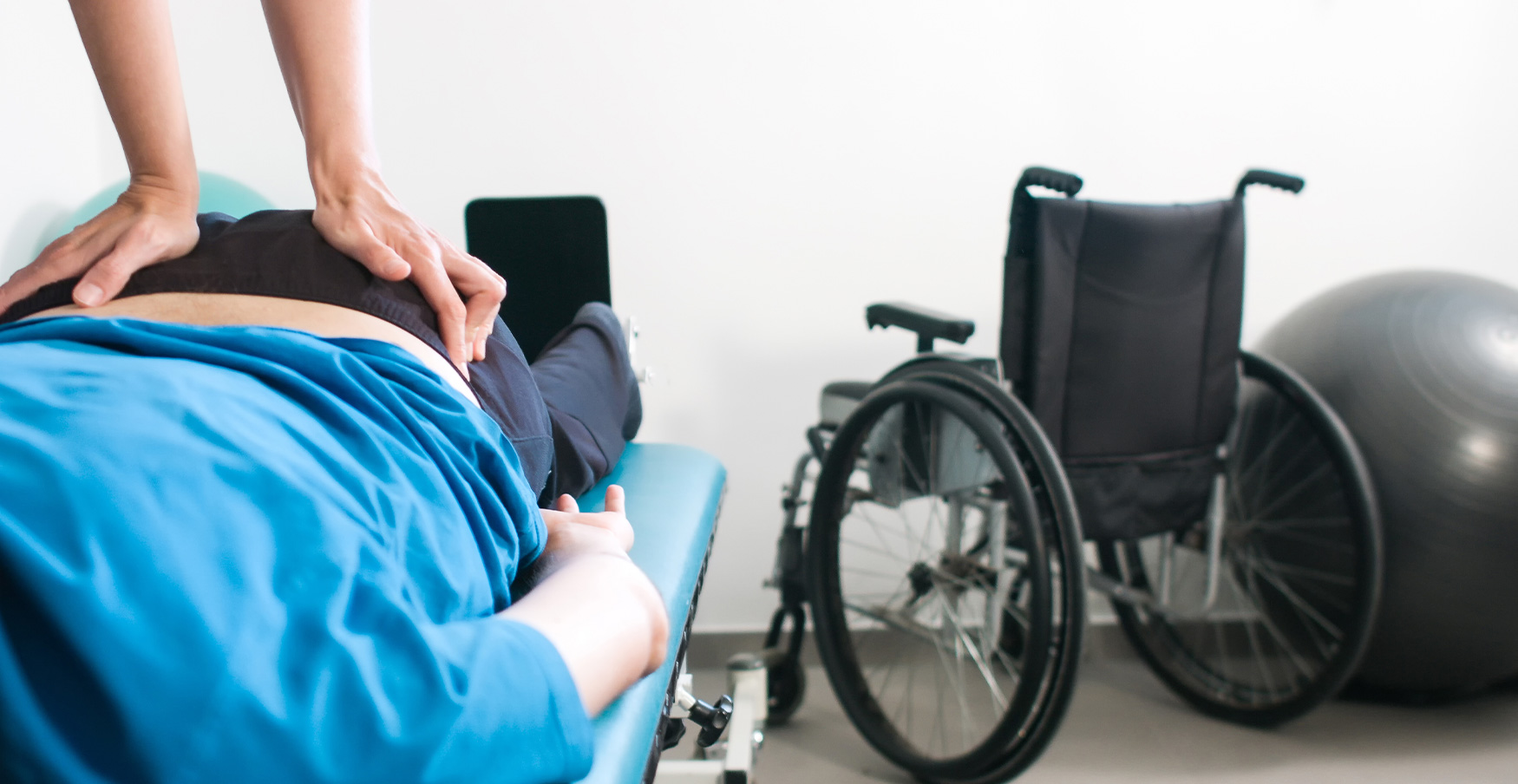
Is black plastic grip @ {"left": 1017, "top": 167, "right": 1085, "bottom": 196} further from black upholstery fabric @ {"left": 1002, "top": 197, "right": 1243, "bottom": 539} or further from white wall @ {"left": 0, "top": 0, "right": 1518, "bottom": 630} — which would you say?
white wall @ {"left": 0, "top": 0, "right": 1518, "bottom": 630}

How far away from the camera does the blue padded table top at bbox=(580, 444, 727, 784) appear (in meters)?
0.56

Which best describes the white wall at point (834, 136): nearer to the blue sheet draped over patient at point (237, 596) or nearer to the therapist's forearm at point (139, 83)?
the therapist's forearm at point (139, 83)

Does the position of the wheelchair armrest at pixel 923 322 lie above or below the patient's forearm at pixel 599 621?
below

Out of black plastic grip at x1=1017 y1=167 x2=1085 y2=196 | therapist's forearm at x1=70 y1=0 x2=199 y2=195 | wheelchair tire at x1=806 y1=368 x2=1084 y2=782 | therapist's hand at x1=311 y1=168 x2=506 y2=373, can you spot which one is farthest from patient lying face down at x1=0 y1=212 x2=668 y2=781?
black plastic grip at x1=1017 y1=167 x2=1085 y2=196

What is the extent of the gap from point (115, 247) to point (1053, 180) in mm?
1213

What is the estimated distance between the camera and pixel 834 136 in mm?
1993

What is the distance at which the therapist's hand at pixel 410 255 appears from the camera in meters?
0.76

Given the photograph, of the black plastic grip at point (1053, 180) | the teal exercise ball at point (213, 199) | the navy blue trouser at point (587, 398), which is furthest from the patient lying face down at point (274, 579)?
the teal exercise ball at point (213, 199)

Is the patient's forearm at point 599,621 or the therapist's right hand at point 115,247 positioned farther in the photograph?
the therapist's right hand at point 115,247

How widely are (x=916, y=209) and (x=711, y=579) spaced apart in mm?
953

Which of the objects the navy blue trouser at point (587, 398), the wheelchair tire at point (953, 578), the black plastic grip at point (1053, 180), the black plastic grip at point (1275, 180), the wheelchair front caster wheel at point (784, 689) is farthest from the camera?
the wheelchair front caster wheel at point (784, 689)

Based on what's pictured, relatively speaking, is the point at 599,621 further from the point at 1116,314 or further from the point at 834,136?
the point at 834,136

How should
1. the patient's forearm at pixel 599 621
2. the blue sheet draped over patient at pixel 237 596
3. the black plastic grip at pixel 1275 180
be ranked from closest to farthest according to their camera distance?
the blue sheet draped over patient at pixel 237 596, the patient's forearm at pixel 599 621, the black plastic grip at pixel 1275 180

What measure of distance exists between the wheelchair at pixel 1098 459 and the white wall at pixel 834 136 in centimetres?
42
